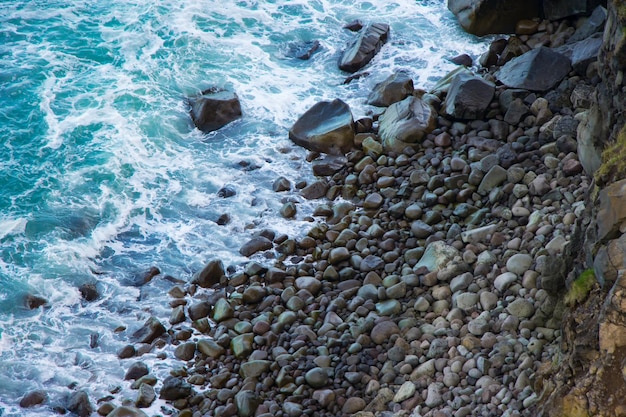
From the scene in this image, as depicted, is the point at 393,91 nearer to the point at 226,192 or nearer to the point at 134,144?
the point at 226,192

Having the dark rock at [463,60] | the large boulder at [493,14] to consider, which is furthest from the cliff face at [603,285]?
the large boulder at [493,14]

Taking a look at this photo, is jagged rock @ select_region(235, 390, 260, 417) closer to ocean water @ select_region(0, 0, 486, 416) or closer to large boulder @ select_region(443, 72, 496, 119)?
ocean water @ select_region(0, 0, 486, 416)

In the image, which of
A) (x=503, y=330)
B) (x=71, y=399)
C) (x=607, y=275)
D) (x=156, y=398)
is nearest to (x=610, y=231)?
(x=607, y=275)

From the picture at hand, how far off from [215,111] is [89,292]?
4.76m

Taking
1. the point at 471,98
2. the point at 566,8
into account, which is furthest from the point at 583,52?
the point at 566,8

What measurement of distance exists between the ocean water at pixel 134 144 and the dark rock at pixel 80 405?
0.59 ft

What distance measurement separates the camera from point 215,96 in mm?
13750

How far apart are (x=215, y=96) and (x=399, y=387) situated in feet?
26.2

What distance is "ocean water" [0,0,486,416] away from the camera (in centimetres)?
980

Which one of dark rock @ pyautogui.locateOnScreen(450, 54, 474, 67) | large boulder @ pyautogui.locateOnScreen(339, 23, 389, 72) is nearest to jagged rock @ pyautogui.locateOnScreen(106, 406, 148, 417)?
large boulder @ pyautogui.locateOnScreen(339, 23, 389, 72)

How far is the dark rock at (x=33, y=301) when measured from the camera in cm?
1009

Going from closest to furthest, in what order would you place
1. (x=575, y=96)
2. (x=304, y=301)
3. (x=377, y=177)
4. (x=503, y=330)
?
(x=503, y=330) → (x=304, y=301) → (x=575, y=96) → (x=377, y=177)

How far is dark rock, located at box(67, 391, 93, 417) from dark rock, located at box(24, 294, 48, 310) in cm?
210

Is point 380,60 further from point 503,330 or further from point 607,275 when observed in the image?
point 607,275
